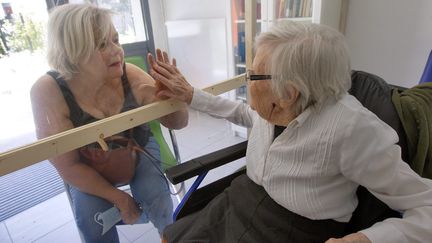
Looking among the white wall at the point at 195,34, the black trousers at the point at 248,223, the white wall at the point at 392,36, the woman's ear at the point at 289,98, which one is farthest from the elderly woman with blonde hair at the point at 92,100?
the white wall at the point at 392,36

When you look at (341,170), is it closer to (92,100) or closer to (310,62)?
(310,62)

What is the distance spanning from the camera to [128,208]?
1.05 meters

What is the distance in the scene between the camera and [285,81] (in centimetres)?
69

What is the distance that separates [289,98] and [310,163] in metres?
0.18

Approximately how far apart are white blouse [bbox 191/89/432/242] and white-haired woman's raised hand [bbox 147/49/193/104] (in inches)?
12.1

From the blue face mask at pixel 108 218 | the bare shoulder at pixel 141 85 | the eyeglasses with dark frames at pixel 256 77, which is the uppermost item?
the eyeglasses with dark frames at pixel 256 77

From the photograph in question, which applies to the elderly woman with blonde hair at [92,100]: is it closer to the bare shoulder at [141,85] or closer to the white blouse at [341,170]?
the bare shoulder at [141,85]

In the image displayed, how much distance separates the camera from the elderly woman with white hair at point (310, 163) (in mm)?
629

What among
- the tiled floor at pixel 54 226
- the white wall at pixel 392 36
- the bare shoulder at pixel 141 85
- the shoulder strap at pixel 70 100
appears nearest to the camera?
the shoulder strap at pixel 70 100

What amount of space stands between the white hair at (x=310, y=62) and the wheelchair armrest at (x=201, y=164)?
35cm

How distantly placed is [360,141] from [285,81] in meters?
0.23

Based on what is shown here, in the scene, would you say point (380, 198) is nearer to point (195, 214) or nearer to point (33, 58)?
point (195, 214)

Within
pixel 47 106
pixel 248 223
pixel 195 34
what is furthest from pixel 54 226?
pixel 195 34

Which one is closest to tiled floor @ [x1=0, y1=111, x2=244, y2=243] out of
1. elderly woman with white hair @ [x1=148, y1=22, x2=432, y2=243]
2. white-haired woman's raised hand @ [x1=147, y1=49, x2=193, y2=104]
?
white-haired woman's raised hand @ [x1=147, y1=49, x2=193, y2=104]
